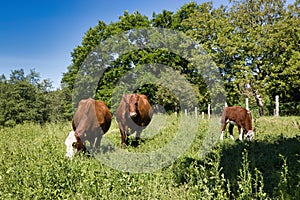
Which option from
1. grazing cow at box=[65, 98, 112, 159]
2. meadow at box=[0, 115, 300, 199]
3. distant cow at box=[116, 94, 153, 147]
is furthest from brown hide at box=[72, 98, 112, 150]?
meadow at box=[0, 115, 300, 199]

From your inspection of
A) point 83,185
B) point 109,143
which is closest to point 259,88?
point 109,143

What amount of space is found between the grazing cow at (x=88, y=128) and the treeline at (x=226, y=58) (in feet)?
53.4

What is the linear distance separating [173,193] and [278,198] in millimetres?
1426

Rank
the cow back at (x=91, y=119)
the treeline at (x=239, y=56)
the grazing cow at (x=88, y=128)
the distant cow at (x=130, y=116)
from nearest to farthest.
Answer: the grazing cow at (x=88, y=128)
the cow back at (x=91, y=119)
the distant cow at (x=130, y=116)
the treeline at (x=239, y=56)

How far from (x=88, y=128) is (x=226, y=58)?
22.0 m

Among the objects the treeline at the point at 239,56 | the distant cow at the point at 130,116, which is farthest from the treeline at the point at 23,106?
the distant cow at the point at 130,116

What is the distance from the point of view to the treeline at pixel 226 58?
960 inches

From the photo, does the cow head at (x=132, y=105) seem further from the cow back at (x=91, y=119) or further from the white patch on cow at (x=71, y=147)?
the white patch on cow at (x=71, y=147)

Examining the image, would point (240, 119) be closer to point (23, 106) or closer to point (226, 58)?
point (226, 58)

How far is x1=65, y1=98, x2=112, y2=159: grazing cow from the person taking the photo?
6219mm

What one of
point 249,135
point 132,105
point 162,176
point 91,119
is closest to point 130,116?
point 132,105

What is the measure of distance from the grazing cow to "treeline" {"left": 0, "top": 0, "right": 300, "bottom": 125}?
16.3 m

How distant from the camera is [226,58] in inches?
1057

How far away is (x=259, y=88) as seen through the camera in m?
24.5
